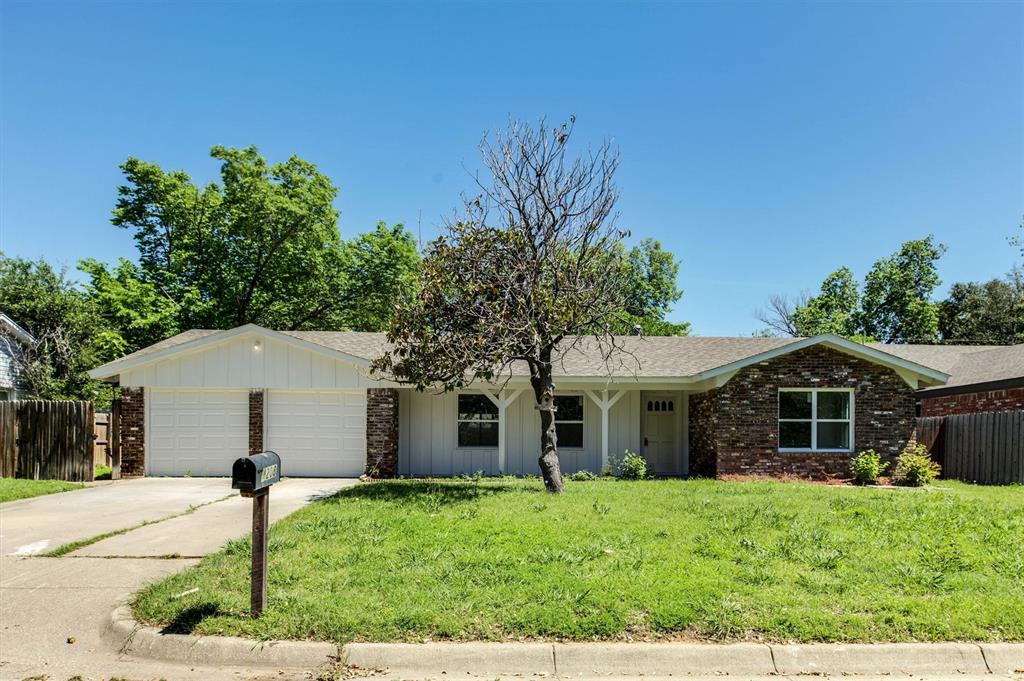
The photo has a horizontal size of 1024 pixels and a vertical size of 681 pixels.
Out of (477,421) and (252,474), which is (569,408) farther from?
(252,474)

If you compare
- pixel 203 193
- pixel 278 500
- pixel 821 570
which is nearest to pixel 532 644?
pixel 821 570

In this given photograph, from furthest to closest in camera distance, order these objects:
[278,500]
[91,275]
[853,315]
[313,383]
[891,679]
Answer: [853,315] → [91,275] → [313,383] → [278,500] → [891,679]

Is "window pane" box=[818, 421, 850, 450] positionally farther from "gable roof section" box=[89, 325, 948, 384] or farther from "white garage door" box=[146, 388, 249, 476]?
"white garage door" box=[146, 388, 249, 476]

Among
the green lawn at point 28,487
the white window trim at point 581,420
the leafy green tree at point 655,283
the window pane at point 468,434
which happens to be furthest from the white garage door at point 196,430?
the leafy green tree at point 655,283

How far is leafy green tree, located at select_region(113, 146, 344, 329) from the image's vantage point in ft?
94.9

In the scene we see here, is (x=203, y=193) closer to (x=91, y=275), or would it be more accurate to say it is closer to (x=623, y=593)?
(x=91, y=275)

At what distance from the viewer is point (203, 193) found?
98.7 ft

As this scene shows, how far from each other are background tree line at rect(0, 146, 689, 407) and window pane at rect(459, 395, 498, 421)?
9222 millimetres

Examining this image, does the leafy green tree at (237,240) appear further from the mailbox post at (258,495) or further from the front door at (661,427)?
the mailbox post at (258,495)

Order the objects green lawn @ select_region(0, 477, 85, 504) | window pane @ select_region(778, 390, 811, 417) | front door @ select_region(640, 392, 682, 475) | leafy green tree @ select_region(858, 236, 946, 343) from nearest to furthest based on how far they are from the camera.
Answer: green lawn @ select_region(0, 477, 85, 504) → window pane @ select_region(778, 390, 811, 417) → front door @ select_region(640, 392, 682, 475) → leafy green tree @ select_region(858, 236, 946, 343)

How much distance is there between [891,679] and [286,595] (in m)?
→ 4.76

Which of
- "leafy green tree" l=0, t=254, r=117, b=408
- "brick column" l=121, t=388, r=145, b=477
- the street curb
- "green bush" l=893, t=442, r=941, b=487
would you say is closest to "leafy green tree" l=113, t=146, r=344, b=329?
"leafy green tree" l=0, t=254, r=117, b=408

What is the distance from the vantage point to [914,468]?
15.6 m

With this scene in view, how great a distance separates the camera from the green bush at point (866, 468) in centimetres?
1555
